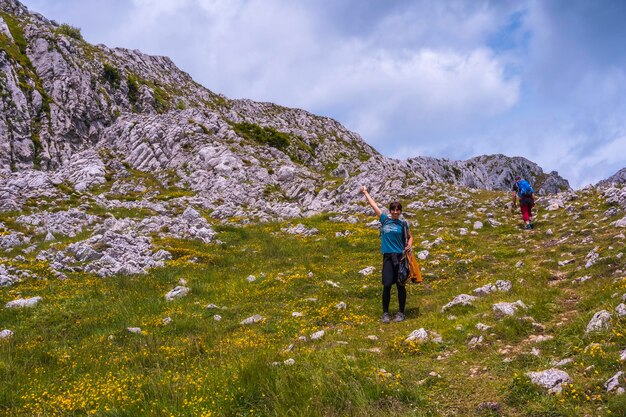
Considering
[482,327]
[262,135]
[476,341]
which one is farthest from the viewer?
[262,135]

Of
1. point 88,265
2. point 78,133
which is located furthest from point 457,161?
point 88,265

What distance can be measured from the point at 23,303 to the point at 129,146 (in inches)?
1853

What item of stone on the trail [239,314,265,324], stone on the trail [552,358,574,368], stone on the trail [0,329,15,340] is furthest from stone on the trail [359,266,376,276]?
stone on the trail [0,329,15,340]

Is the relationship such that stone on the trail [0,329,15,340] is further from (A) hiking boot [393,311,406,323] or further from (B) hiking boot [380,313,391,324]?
(A) hiking boot [393,311,406,323]

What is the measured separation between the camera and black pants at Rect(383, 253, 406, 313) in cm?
1132

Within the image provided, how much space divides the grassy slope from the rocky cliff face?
20.2 metres

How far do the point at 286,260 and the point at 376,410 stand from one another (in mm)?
14553

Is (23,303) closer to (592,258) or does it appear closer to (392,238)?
(392,238)

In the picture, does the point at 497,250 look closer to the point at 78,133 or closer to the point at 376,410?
the point at 376,410

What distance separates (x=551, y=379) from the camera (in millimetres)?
5836

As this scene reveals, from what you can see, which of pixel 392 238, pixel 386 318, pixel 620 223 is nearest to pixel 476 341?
pixel 386 318

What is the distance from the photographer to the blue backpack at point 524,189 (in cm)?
2364

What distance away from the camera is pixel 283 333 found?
34.8 ft

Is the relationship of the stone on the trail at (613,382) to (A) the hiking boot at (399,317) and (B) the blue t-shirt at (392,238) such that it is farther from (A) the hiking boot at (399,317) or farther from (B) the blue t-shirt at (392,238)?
(B) the blue t-shirt at (392,238)
